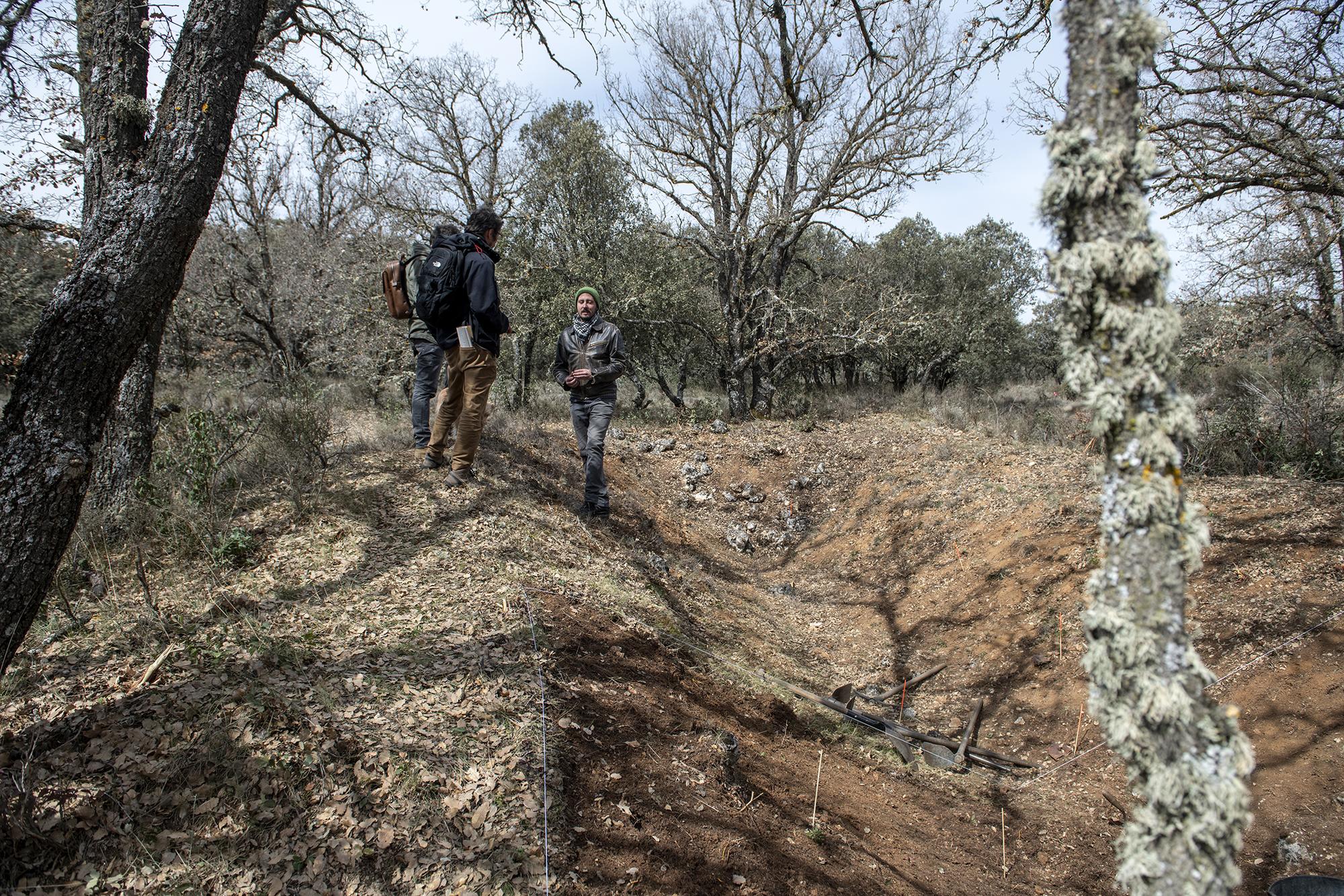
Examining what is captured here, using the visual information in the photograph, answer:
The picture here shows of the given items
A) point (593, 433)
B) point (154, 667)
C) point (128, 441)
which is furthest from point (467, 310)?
point (154, 667)

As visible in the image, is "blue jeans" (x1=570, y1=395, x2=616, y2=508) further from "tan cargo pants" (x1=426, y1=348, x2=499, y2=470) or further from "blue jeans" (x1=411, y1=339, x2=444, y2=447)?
"blue jeans" (x1=411, y1=339, x2=444, y2=447)

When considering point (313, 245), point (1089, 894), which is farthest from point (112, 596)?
point (313, 245)

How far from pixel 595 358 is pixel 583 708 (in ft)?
12.2

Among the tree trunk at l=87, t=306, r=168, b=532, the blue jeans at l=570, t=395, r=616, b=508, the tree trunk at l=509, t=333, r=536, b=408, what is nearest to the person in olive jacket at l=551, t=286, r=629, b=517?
the blue jeans at l=570, t=395, r=616, b=508

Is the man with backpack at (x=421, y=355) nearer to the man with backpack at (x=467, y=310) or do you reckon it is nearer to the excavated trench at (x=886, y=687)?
the man with backpack at (x=467, y=310)

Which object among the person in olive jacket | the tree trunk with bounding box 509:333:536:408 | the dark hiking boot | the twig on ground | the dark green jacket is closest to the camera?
the twig on ground

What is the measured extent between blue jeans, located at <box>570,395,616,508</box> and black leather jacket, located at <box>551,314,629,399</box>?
71 mm

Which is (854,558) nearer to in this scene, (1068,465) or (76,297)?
(1068,465)

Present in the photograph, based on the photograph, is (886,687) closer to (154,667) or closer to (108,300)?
(154,667)

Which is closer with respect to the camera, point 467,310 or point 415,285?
point 467,310

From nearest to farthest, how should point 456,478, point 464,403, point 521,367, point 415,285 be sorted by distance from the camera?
point 464,403 < point 456,478 < point 415,285 < point 521,367

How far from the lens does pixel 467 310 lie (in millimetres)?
5637

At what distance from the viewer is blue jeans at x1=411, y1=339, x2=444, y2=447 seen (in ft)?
21.0

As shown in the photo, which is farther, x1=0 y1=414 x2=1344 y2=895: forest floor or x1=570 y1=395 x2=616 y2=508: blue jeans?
x1=570 y1=395 x2=616 y2=508: blue jeans
